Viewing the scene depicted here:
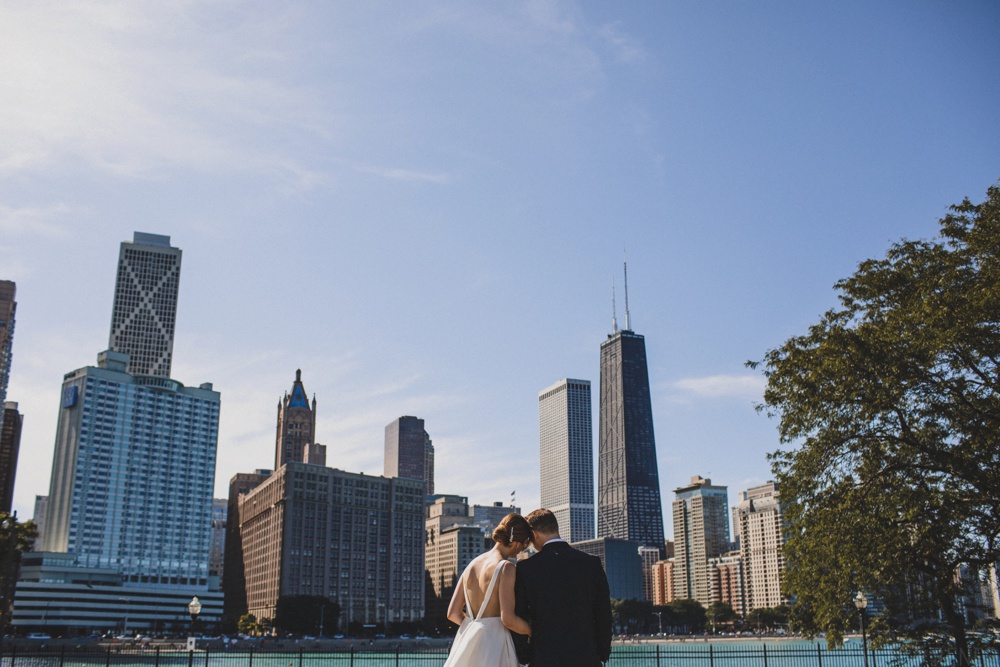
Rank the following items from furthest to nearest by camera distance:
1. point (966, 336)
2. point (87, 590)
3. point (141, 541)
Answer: point (141, 541) < point (87, 590) < point (966, 336)

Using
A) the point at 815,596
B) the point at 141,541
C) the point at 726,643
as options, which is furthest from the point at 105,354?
the point at 815,596

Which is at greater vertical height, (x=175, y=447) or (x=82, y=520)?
(x=175, y=447)

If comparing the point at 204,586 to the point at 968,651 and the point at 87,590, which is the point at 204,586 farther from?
the point at 968,651

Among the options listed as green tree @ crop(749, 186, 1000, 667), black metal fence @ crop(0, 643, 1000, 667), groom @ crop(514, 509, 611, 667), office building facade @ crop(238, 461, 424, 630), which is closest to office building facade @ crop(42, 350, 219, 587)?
office building facade @ crop(238, 461, 424, 630)

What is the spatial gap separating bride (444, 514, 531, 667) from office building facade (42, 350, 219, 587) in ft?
582

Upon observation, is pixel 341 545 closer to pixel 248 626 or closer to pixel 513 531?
pixel 248 626

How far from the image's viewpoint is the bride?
716 centimetres

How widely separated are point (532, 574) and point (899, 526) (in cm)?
1686

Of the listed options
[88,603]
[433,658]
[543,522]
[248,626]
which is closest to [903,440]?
[543,522]

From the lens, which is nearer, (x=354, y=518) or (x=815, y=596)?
(x=815, y=596)

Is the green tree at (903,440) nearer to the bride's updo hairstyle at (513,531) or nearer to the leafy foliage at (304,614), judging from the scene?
the bride's updo hairstyle at (513,531)

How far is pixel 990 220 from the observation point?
21625mm

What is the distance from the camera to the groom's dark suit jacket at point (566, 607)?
6.89m

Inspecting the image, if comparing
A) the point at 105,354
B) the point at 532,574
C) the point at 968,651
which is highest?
Answer: the point at 105,354
